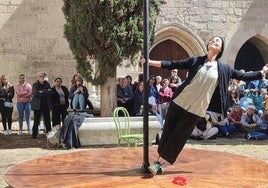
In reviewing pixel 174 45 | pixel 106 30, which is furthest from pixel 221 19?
pixel 106 30

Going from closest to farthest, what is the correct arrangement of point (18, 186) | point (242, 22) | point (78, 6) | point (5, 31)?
point (18, 186) → point (78, 6) → point (5, 31) → point (242, 22)

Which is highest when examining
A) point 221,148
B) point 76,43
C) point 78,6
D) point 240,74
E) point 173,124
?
point 78,6

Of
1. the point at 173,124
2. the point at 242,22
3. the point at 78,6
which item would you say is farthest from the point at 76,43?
the point at 242,22

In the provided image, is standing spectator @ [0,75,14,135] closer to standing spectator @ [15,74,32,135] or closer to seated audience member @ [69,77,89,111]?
standing spectator @ [15,74,32,135]

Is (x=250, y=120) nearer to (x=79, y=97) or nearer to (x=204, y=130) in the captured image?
(x=204, y=130)

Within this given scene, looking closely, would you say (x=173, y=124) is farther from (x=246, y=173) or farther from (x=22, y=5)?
(x=22, y=5)

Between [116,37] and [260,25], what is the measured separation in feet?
22.7

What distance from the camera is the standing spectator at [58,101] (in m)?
9.25

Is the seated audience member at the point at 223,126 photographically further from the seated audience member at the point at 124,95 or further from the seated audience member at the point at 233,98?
the seated audience member at the point at 124,95

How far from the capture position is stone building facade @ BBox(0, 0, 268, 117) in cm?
1198

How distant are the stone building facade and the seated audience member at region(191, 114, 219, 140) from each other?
266 centimetres

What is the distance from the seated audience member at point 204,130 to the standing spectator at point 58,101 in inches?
113

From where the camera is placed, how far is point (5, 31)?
11.9 m

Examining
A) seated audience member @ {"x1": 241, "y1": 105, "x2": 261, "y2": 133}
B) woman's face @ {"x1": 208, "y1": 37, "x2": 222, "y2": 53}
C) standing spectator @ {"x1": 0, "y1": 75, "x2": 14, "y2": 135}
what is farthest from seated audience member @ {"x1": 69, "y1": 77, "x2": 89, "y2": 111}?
woman's face @ {"x1": 208, "y1": 37, "x2": 222, "y2": 53}
